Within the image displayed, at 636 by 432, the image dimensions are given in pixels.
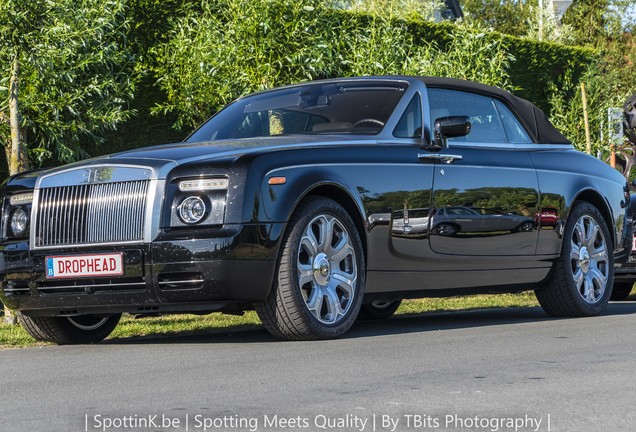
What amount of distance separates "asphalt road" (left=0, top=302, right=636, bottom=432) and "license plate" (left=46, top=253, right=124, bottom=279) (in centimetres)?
48

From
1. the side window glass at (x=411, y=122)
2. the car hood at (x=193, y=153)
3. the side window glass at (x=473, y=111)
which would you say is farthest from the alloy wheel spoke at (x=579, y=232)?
the car hood at (x=193, y=153)

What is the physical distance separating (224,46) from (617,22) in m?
35.7

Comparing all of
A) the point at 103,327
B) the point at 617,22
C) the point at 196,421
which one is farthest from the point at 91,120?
the point at 617,22

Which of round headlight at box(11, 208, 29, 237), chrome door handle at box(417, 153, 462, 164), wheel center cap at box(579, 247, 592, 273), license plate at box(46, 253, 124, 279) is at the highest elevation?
chrome door handle at box(417, 153, 462, 164)

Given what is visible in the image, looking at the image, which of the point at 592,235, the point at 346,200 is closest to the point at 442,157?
the point at 346,200

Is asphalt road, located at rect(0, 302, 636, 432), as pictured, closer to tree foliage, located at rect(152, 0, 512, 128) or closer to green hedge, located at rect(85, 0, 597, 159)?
tree foliage, located at rect(152, 0, 512, 128)

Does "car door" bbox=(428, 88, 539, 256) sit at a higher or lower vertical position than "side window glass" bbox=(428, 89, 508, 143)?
lower

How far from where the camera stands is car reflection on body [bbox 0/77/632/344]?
7.16 m

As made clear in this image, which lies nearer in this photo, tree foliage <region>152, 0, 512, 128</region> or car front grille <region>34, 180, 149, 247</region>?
car front grille <region>34, 180, 149, 247</region>

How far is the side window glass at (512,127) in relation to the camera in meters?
9.76

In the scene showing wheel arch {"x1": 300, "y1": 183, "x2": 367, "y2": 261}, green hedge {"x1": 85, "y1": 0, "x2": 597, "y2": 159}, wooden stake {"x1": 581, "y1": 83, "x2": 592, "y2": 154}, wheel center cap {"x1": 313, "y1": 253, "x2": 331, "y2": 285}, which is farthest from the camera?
wooden stake {"x1": 581, "y1": 83, "x2": 592, "y2": 154}

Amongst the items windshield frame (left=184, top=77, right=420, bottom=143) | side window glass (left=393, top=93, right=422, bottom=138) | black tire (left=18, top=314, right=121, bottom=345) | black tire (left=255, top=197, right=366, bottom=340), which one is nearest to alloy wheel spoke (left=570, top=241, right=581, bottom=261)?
side window glass (left=393, top=93, right=422, bottom=138)

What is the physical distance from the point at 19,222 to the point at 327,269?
1.93 meters

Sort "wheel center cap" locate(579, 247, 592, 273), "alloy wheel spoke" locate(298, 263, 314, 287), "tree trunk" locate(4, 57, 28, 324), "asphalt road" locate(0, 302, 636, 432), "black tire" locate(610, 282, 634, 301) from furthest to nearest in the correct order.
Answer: "black tire" locate(610, 282, 634, 301) → "tree trunk" locate(4, 57, 28, 324) → "wheel center cap" locate(579, 247, 592, 273) → "alloy wheel spoke" locate(298, 263, 314, 287) → "asphalt road" locate(0, 302, 636, 432)
